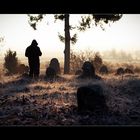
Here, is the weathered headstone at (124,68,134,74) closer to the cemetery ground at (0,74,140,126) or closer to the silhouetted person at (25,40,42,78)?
the cemetery ground at (0,74,140,126)

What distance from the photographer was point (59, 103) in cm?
1077

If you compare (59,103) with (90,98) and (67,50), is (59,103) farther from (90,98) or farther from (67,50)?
(67,50)

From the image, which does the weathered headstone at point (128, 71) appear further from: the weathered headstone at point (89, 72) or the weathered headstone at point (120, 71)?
the weathered headstone at point (89, 72)

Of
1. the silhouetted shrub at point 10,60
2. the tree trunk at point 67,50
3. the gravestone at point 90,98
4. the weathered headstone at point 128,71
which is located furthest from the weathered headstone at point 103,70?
the gravestone at point 90,98

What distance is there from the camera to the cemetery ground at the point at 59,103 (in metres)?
8.93

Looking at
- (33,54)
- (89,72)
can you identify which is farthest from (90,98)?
(33,54)

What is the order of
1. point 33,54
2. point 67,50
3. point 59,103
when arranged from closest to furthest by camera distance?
point 59,103, point 33,54, point 67,50

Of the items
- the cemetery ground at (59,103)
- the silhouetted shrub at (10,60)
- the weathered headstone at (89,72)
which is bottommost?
the cemetery ground at (59,103)

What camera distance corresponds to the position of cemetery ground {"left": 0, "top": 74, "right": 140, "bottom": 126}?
29.3ft

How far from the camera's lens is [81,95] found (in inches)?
376
